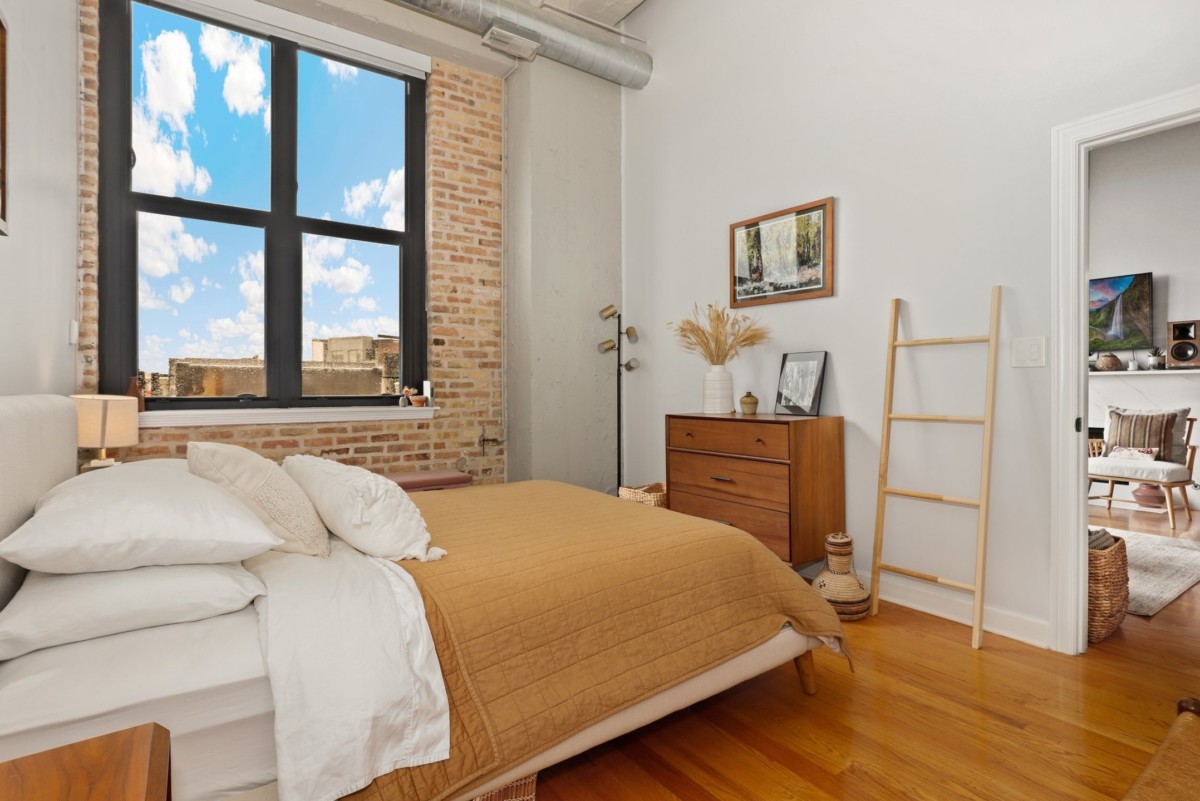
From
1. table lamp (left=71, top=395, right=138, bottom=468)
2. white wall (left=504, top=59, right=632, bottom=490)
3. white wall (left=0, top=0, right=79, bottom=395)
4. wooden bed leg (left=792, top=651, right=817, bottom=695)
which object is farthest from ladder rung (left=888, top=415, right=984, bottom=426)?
table lamp (left=71, top=395, right=138, bottom=468)

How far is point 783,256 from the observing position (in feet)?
11.3

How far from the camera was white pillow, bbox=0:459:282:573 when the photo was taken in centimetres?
115

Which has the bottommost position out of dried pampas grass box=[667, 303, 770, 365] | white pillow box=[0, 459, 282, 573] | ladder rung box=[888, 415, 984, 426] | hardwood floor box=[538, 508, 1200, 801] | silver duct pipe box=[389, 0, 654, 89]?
hardwood floor box=[538, 508, 1200, 801]

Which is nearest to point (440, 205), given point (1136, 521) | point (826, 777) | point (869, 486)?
point (869, 486)

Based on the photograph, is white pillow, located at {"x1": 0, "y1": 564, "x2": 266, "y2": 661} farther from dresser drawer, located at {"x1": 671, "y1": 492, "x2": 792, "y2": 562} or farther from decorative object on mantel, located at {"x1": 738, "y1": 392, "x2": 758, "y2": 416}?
decorative object on mantel, located at {"x1": 738, "y1": 392, "x2": 758, "y2": 416}

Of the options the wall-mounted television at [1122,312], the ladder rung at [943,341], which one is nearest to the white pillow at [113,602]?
the ladder rung at [943,341]

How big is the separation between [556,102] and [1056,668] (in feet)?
13.6

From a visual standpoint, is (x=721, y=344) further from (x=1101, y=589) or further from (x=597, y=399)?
(x=1101, y=589)

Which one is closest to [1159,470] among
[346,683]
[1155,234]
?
[1155,234]

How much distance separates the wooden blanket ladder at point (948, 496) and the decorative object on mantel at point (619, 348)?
1913 millimetres

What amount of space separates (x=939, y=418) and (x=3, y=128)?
3.44 m

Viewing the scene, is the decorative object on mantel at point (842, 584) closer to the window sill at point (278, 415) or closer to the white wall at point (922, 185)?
the white wall at point (922, 185)

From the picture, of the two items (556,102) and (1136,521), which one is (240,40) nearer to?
(556,102)

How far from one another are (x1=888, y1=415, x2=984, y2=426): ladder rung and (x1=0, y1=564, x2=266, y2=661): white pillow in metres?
2.62
